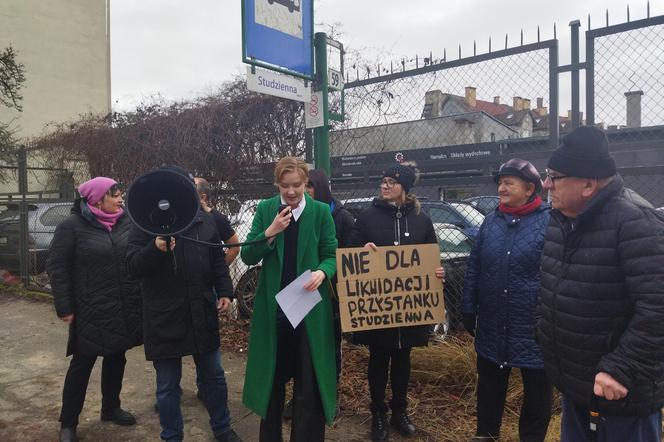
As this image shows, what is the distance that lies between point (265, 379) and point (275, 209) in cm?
101

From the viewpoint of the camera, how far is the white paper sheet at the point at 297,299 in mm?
2938

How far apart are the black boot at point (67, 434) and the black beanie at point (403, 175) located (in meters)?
2.78

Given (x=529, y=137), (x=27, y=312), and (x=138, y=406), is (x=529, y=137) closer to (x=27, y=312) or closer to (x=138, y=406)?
(x=138, y=406)

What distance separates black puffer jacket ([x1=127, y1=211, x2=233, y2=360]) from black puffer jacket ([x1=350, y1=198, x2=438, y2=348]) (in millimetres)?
1060

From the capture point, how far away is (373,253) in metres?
3.53

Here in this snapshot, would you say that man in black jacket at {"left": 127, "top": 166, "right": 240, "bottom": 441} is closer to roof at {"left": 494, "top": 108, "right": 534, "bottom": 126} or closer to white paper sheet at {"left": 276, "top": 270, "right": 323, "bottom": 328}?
white paper sheet at {"left": 276, "top": 270, "right": 323, "bottom": 328}

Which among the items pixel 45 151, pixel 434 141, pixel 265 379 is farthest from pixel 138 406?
pixel 45 151

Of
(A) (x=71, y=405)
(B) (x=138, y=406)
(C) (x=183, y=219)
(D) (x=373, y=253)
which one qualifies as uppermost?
(C) (x=183, y=219)

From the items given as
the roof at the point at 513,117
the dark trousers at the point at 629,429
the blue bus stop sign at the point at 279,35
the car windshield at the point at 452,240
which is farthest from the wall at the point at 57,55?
the dark trousers at the point at 629,429

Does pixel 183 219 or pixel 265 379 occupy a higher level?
pixel 183 219

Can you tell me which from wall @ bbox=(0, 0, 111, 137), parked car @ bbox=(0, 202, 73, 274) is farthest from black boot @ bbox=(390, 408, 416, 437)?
wall @ bbox=(0, 0, 111, 137)

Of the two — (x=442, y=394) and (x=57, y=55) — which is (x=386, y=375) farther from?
(x=57, y=55)

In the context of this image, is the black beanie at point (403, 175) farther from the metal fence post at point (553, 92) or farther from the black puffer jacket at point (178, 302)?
the black puffer jacket at point (178, 302)

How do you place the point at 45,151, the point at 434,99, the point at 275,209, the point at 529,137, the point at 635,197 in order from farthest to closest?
the point at 45,151 → the point at 434,99 → the point at 529,137 → the point at 275,209 → the point at 635,197
